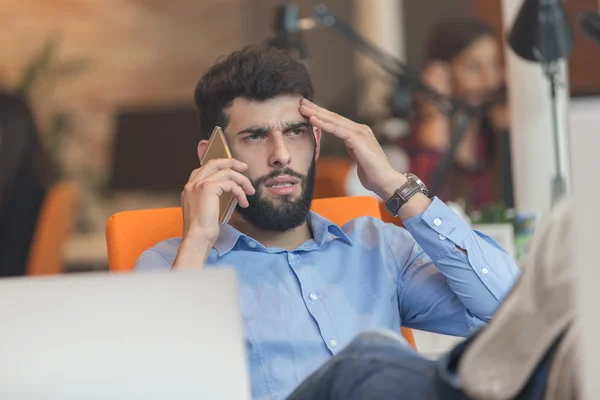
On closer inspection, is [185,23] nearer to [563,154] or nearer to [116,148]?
[116,148]

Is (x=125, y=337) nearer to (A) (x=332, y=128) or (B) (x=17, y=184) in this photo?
(A) (x=332, y=128)

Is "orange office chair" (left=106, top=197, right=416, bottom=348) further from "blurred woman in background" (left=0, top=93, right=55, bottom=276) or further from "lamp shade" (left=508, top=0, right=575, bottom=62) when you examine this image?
"blurred woman in background" (left=0, top=93, right=55, bottom=276)

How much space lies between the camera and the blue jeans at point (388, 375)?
1.23m

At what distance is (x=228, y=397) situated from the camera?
121 centimetres

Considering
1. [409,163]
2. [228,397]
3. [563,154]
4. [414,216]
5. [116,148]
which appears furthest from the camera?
[116,148]

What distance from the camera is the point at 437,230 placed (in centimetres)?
196

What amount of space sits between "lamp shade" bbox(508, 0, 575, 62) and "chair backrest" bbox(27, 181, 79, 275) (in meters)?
2.72

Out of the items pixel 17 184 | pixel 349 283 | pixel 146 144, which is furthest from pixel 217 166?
pixel 146 144

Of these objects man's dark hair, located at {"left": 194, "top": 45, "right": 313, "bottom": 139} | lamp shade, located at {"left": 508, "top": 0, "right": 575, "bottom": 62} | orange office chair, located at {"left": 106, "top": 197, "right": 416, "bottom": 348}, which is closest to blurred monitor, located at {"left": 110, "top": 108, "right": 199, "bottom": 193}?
lamp shade, located at {"left": 508, "top": 0, "right": 575, "bottom": 62}

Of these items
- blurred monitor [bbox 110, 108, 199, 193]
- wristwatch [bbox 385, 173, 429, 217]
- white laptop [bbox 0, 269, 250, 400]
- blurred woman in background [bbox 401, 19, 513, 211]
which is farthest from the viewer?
blurred monitor [bbox 110, 108, 199, 193]

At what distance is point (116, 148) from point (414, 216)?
4.73m

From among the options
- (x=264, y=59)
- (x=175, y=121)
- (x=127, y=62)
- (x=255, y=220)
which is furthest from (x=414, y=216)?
(x=127, y=62)

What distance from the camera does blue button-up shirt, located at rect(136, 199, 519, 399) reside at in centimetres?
191

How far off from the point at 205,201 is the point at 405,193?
421 mm
